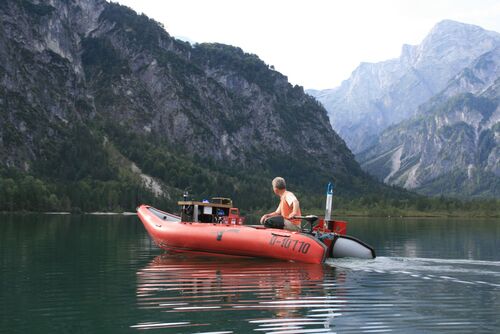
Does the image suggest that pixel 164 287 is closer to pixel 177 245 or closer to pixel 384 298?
pixel 384 298

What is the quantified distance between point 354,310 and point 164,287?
7.10 meters

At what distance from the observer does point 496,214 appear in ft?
644

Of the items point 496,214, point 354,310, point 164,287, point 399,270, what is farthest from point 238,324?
point 496,214

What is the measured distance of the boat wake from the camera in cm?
2443

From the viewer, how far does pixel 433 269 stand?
26.9m

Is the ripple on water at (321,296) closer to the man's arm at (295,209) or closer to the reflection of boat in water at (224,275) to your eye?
the reflection of boat in water at (224,275)

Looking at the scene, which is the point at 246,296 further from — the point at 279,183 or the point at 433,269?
the point at 433,269

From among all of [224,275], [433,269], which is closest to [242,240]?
[224,275]

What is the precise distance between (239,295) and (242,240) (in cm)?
1076

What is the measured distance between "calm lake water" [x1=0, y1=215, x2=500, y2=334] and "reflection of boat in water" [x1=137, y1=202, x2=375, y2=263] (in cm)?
61

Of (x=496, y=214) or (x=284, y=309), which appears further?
(x=496, y=214)

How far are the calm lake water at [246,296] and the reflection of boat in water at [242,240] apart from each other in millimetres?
612

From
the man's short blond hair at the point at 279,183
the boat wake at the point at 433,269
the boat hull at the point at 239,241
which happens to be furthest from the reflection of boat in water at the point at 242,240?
the man's short blond hair at the point at 279,183

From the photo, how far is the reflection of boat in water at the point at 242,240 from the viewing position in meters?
28.4
